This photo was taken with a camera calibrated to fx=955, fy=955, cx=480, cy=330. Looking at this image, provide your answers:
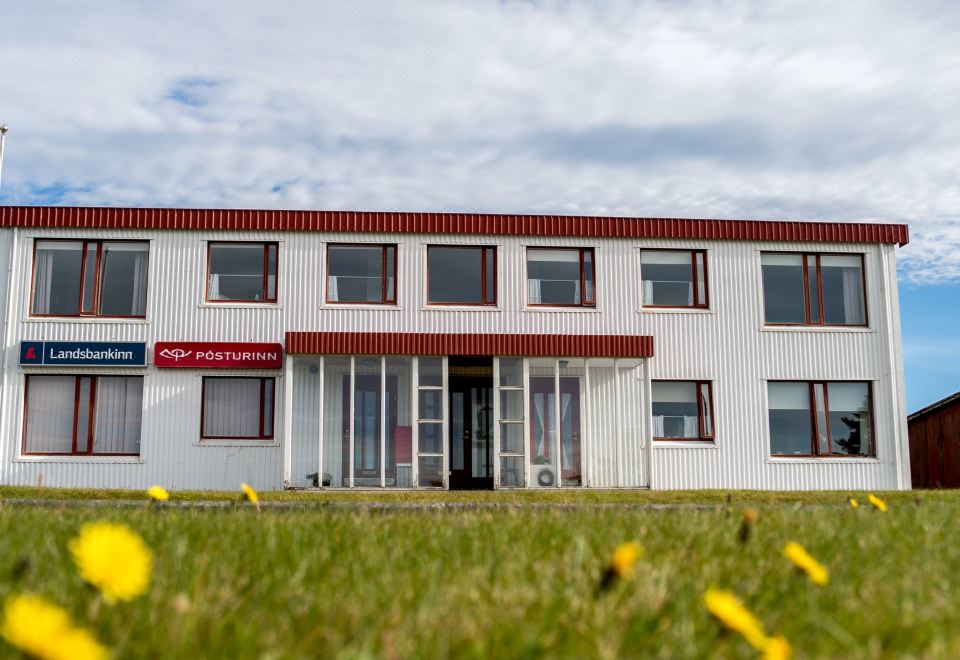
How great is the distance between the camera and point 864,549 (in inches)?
204

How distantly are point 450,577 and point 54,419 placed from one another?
21.6 meters

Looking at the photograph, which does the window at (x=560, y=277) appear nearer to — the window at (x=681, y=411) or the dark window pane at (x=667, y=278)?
the dark window pane at (x=667, y=278)

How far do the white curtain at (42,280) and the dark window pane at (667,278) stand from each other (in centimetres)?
1480

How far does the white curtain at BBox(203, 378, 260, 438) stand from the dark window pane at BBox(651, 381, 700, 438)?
9938 millimetres

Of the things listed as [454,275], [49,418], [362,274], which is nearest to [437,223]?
[454,275]

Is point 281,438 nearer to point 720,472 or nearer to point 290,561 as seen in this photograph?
point 720,472

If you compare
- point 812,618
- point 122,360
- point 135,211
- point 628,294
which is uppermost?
point 135,211

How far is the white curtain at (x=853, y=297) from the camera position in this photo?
2527cm

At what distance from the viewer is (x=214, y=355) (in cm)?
2303

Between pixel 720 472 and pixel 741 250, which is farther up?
pixel 741 250

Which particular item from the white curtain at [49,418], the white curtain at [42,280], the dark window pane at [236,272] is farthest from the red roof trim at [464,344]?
the white curtain at [42,280]

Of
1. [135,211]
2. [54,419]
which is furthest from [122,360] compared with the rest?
[135,211]

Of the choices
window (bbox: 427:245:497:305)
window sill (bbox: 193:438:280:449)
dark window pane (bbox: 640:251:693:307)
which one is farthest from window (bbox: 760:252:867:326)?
window sill (bbox: 193:438:280:449)

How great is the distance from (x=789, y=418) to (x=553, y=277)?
7099 mm
